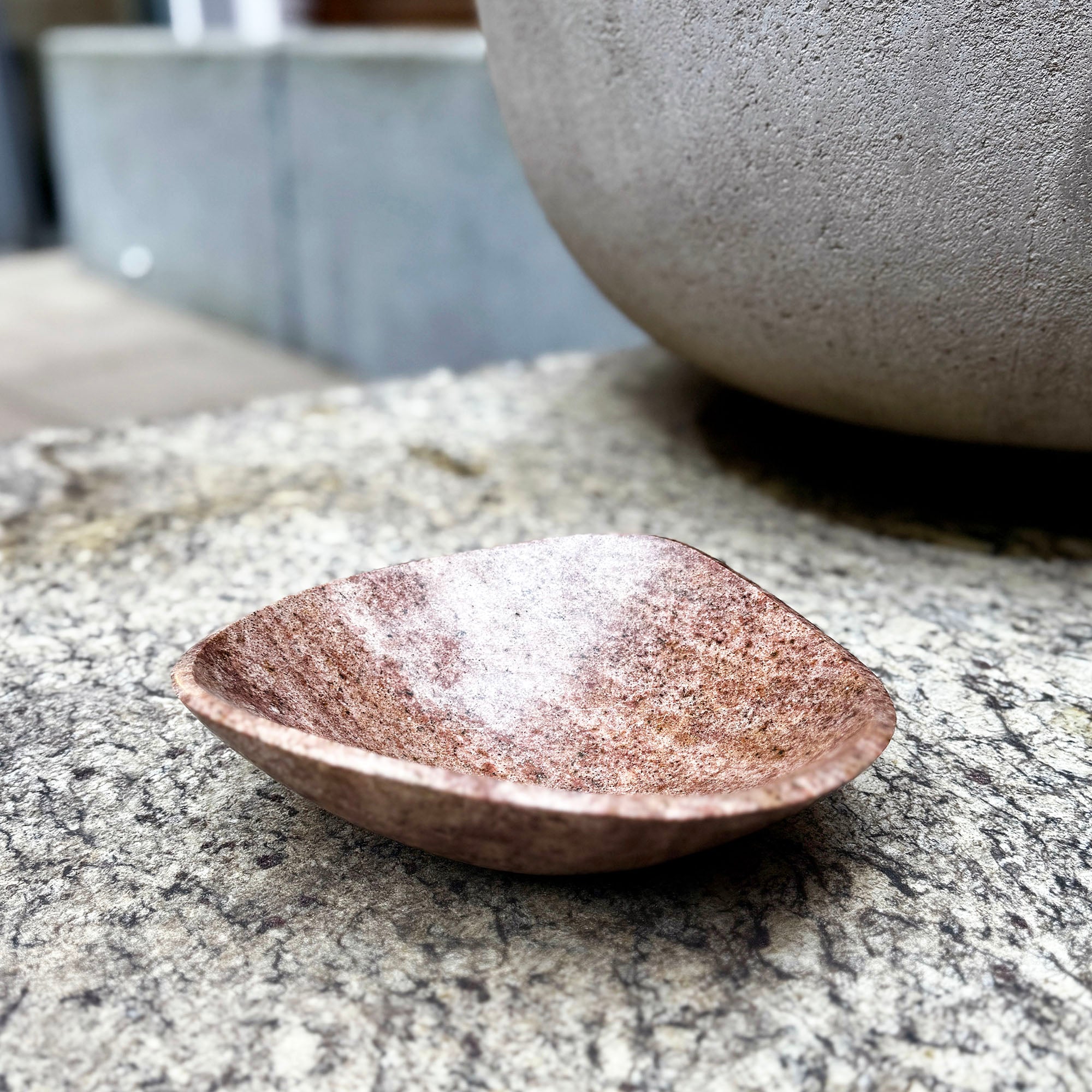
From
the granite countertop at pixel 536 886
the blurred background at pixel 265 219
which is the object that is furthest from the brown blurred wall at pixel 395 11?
the granite countertop at pixel 536 886

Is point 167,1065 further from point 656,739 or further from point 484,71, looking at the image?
point 484,71

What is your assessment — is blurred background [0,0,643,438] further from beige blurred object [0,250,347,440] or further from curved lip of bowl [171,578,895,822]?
curved lip of bowl [171,578,895,822]

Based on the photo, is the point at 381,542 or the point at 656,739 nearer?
the point at 656,739

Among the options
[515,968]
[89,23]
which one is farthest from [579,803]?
[89,23]

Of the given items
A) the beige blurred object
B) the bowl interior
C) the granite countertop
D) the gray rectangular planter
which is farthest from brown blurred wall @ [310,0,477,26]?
the bowl interior

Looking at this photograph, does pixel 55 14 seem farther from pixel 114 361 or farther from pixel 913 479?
pixel 913 479

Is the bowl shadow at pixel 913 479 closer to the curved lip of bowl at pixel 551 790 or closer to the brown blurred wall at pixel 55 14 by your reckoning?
the curved lip of bowl at pixel 551 790
